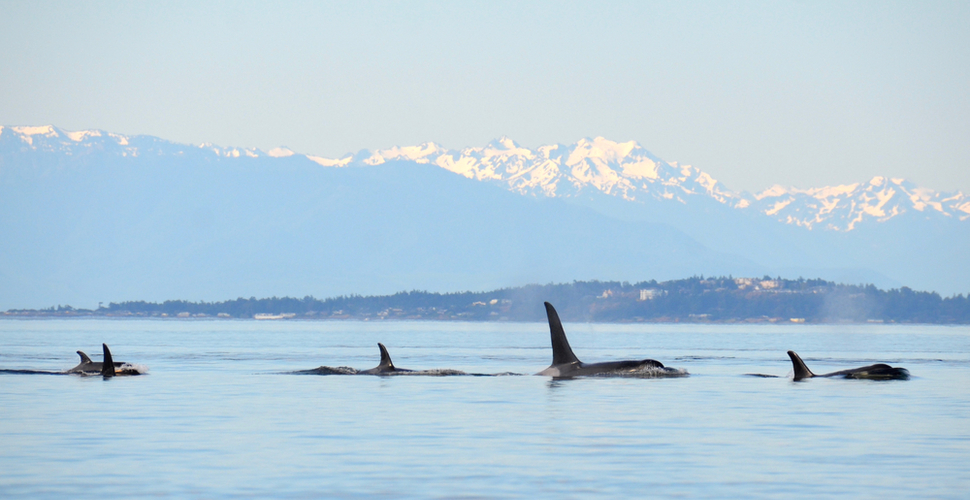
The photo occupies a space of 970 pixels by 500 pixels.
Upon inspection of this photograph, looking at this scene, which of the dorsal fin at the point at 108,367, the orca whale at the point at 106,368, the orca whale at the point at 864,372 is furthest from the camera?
the orca whale at the point at 106,368

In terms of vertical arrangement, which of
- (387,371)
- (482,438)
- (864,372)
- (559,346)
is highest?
(559,346)

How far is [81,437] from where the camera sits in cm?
2848

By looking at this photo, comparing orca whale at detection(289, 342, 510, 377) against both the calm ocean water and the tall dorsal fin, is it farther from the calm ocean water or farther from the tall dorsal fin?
the calm ocean water

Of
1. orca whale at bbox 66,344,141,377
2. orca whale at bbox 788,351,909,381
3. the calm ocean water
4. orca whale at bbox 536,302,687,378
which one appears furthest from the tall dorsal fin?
orca whale at bbox 66,344,141,377

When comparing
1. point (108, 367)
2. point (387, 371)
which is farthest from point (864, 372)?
point (108, 367)

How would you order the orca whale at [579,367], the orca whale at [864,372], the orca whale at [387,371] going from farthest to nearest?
the orca whale at [387,371], the orca whale at [579,367], the orca whale at [864,372]

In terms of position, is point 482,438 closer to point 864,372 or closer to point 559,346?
point 559,346

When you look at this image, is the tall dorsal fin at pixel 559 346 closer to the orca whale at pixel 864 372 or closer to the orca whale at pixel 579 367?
the orca whale at pixel 579 367

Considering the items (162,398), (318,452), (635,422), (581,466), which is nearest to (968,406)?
(635,422)

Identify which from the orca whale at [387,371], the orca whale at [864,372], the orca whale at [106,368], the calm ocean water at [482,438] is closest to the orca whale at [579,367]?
the calm ocean water at [482,438]

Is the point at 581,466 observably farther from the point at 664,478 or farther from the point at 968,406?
the point at 968,406

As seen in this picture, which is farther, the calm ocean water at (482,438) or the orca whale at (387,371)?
the orca whale at (387,371)

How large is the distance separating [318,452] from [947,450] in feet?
42.3

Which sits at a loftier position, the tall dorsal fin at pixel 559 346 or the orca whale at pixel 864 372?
the tall dorsal fin at pixel 559 346
